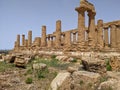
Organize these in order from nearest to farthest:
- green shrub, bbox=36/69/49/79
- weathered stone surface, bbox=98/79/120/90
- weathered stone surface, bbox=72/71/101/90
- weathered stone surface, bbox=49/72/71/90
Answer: weathered stone surface, bbox=98/79/120/90 < weathered stone surface, bbox=72/71/101/90 < weathered stone surface, bbox=49/72/71/90 < green shrub, bbox=36/69/49/79

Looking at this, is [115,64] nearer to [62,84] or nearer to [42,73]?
[42,73]

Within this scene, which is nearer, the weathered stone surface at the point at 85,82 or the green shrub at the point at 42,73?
the weathered stone surface at the point at 85,82

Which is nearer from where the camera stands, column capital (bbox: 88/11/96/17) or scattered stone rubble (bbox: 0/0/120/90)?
scattered stone rubble (bbox: 0/0/120/90)

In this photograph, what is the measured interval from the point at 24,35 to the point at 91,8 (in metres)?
29.2

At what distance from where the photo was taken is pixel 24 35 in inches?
1880

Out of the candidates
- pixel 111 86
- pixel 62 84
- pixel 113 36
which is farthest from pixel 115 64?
pixel 113 36

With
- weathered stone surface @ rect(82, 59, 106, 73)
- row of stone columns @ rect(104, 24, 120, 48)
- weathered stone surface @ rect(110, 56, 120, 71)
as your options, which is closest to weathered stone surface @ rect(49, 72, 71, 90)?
weathered stone surface @ rect(82, 59, 106, 73)

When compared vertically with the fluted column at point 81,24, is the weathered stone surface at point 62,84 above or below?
below

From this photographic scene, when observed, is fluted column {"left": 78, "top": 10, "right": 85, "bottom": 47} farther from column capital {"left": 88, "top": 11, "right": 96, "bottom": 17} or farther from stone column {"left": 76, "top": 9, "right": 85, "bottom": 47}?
column capital {"left": 88, "top": 11, "right": 96, "bottom": 17}

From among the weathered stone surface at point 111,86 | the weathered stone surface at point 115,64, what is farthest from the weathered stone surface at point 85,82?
the weathered stone surface at point 115,64

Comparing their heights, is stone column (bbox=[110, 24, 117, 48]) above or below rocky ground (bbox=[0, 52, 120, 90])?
above

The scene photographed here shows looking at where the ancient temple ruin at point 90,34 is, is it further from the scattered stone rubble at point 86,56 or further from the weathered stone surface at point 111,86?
the weathered stone surface at point 111,86

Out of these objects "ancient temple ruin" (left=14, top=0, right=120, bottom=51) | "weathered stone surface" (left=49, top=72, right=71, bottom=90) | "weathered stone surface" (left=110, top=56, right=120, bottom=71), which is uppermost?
"ancient temple ruin" (left=14, top=0, right=120, bottom=51)

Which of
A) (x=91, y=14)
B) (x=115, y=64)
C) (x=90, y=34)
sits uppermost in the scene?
(x=91, y=14)
